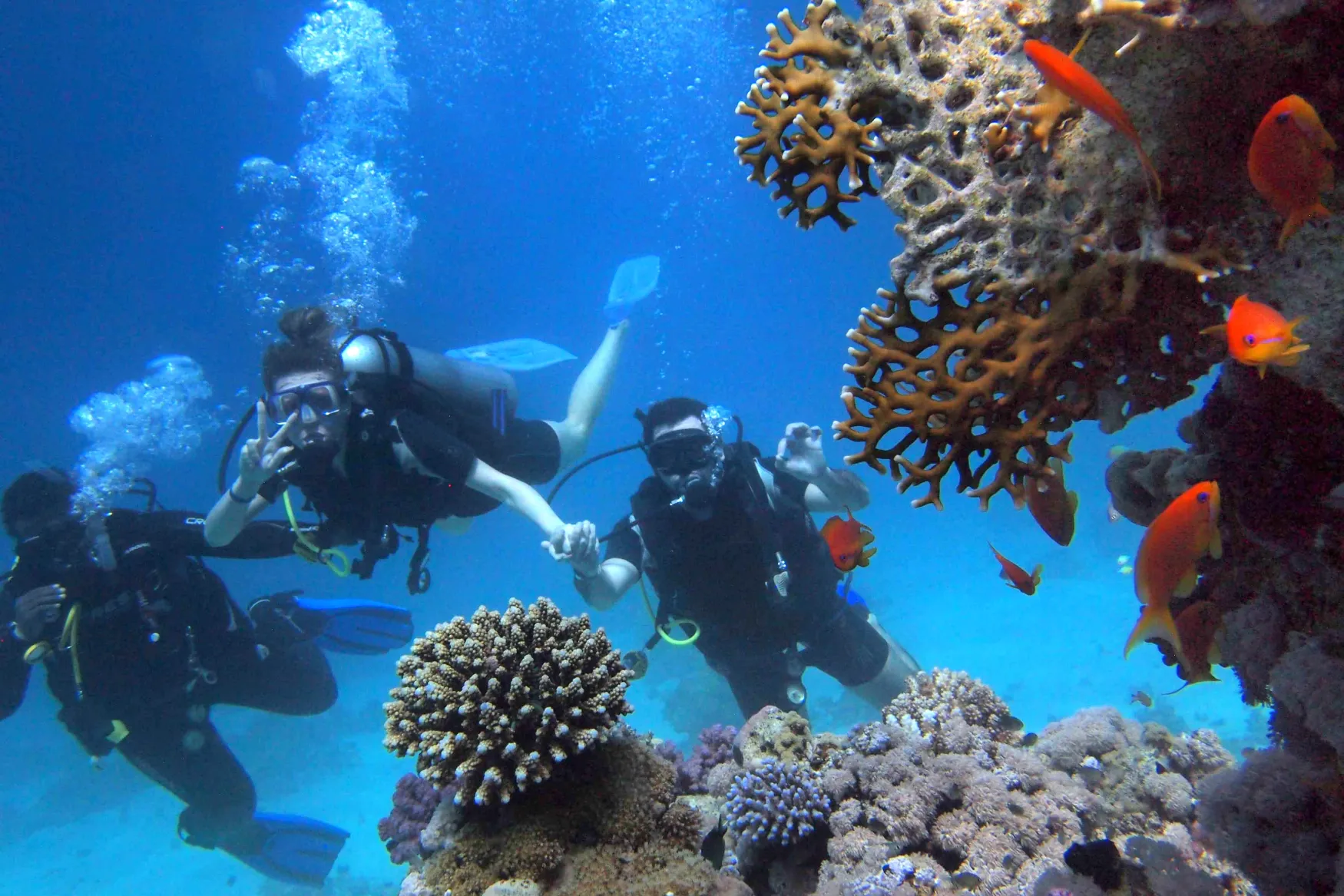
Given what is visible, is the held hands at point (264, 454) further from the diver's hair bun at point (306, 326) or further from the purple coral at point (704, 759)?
the purple coral at point (704, 759)

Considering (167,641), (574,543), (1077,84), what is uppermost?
(167,641)

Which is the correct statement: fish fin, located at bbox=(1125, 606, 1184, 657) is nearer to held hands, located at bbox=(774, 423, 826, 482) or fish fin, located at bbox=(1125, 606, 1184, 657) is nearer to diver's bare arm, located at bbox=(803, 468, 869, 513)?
held hands, located at bbox=(774, 423, 826, 482)

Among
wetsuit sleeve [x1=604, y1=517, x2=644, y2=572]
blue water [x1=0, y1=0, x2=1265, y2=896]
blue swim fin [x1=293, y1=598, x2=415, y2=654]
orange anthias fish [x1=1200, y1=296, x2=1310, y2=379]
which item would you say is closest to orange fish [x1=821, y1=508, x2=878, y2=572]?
orange anthias fish [x1=1200, y1=296, x2=1310, y2=379]

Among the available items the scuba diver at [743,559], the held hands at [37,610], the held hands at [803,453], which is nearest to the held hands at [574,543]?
the scuba diver at [743,559]

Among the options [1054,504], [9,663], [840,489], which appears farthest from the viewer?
[9,663]

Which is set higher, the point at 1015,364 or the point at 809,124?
the point at 809,124

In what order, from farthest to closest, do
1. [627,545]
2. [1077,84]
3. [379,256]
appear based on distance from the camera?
[379,256] → [627,545] → [1077,84]

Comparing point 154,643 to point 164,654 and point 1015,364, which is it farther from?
point 1015,364

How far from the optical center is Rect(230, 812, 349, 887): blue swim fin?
29.6 ft

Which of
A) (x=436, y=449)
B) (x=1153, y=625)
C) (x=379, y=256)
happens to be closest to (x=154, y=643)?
(x=436, y=449)

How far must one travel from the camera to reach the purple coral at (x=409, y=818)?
3762mm

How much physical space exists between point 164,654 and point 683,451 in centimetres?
726

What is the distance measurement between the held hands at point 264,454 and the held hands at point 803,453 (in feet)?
15.9

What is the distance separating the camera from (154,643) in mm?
7586
